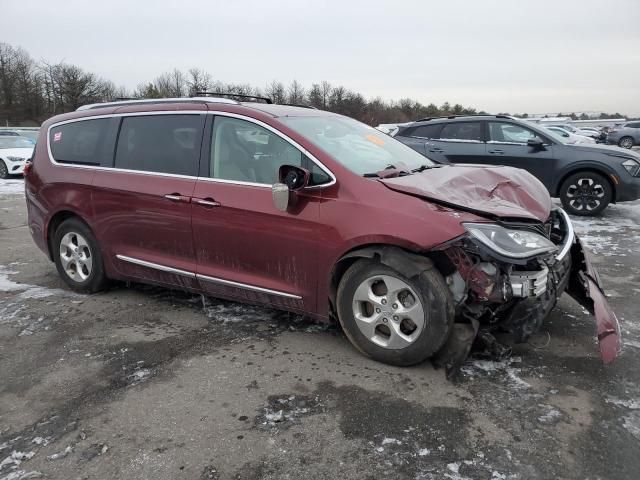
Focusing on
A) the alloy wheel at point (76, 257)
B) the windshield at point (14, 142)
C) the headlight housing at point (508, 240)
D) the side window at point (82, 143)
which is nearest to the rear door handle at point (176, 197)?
the side window at point (82, 143)

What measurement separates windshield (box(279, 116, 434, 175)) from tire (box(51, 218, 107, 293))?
228 cm

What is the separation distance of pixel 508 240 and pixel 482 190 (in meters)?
0.60

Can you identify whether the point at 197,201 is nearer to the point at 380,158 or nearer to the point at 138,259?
the point at 138,259

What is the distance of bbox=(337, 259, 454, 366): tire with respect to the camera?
315 cm

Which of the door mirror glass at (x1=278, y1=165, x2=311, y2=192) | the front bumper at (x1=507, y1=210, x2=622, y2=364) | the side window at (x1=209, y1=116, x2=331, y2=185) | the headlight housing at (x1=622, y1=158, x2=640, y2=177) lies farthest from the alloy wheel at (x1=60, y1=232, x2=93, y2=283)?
the headlight housing at (x1=622, y1=158, x2=640, y2=177)

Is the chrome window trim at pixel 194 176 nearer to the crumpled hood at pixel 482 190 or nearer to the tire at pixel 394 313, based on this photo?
the crumpled hood at pixel 482 190

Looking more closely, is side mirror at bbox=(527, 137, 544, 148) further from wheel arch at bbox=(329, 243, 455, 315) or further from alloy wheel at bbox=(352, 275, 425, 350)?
alloy wheel at bbox=(352, 275, 425, 350)

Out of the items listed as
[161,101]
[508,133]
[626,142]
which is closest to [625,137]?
[626,142]

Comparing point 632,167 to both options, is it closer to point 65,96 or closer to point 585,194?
point 585,194

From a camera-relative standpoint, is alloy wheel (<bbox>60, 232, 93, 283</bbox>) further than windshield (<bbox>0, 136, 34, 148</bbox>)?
No

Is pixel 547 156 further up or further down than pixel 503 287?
Result: further up

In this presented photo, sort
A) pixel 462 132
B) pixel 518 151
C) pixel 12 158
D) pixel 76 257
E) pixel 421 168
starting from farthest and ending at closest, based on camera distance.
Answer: pixel 12 158, pixel 462 132, pixel 518 151, pixel 76 257, pixel 421 168

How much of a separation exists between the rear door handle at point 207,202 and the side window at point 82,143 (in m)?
1.21

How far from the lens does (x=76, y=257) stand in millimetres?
4961
